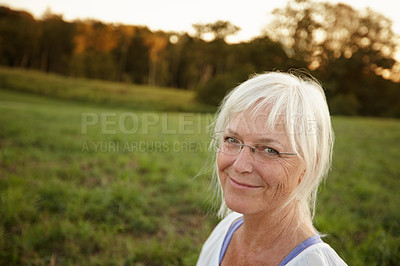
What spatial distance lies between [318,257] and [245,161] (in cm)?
51

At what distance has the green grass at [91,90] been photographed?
1965cm

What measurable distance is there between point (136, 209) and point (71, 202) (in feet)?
2.88

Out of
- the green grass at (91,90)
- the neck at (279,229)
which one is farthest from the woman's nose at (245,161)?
the green grass at (91,90)

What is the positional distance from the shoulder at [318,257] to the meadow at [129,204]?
1813 mm

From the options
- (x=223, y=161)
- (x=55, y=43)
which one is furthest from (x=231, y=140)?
(x=55, y=43)

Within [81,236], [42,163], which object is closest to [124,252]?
[81,236]

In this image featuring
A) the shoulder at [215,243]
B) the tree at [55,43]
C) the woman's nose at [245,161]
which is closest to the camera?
the woman's nose at [245,161]

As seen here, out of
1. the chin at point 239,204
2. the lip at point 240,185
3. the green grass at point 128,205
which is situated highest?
the lip at point 240,185

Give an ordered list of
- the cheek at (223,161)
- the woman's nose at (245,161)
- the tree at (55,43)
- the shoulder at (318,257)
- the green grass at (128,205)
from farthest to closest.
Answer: the tree at (55,43) → the green grass at (128,205) → the cheek at (223,161) → the woman's nose at (245,161) → the shoulder at (318,257)

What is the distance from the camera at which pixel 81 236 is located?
2.95 metres

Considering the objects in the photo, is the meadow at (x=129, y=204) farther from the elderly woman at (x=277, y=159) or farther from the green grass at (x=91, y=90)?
the green grass at (x=91, y=90)

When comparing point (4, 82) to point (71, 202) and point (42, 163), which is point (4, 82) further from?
point (71, 202)

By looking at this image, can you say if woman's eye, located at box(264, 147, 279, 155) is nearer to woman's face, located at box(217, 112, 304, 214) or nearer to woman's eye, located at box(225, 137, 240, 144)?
woman's face, located at box(217, 112, 304, 214)

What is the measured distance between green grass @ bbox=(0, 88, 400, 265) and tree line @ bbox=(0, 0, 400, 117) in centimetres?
177
